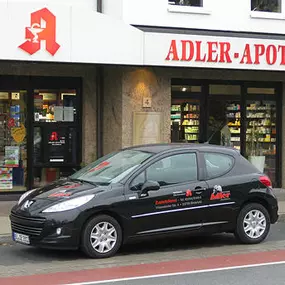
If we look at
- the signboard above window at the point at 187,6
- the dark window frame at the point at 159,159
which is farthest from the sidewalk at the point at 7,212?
the signboard above window at the point at 187,6

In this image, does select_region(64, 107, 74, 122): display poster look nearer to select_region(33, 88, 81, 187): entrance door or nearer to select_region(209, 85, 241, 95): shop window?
select_region(33, 88, 81, 187): entrance door

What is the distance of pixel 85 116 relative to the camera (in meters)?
13.6

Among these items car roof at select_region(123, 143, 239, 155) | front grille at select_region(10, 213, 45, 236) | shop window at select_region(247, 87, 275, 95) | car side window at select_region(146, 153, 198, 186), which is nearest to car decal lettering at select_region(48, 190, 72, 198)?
front grille at select_region(10, 213, 45, 236)

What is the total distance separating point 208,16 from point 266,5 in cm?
187

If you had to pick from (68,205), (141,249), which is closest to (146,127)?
(141,249)

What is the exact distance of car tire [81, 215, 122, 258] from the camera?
24.2ft

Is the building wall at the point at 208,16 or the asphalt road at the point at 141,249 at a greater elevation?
the building wall at the point at 208,16

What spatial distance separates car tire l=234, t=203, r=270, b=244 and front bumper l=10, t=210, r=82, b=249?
103 inches

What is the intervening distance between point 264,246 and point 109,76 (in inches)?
252

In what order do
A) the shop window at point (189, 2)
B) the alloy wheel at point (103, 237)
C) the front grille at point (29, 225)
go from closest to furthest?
the front grille at point (29, 225)
the alloy wheel at point (103, 237)
the shop window at point (189, 2)

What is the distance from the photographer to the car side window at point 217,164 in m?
8.30

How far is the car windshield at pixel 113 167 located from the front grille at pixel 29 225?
1029mm

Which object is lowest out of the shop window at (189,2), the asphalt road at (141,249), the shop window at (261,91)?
the asphalt road at (141,249)

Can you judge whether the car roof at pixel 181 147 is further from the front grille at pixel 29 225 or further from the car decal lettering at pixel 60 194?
the front grille at pixel 29 225
